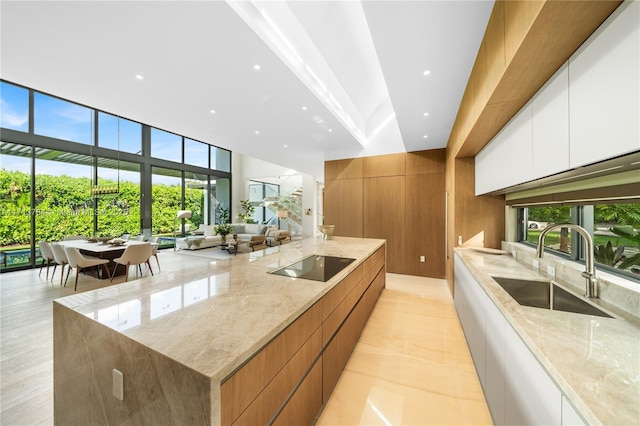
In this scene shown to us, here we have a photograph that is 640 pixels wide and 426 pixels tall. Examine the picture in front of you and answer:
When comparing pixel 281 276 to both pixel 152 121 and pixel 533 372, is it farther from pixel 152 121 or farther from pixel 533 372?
pixel 152 121

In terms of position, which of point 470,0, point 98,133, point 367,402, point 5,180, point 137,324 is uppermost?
point 98,133

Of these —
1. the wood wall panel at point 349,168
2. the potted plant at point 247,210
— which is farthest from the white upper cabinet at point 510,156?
the potted plant at point 247,210

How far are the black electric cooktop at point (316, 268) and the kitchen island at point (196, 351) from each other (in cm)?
10

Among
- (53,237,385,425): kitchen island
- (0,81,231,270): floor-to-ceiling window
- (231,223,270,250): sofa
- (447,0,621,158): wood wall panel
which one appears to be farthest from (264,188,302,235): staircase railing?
(53,237,385,425): kitchen island

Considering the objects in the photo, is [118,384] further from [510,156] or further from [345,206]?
[345,206]

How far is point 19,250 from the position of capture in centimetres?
516

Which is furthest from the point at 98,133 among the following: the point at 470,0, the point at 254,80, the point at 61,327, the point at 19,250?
the point at 470,0

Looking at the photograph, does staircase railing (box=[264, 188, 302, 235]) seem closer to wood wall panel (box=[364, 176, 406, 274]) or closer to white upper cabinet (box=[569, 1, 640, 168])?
wood wall panel (box=[364, 176, 406, 274])

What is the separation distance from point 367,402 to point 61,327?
1.89 m

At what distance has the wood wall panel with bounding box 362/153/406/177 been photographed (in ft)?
16.1

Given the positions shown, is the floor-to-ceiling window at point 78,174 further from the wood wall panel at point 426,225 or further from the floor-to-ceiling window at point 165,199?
the wood wall panel at point 426,225

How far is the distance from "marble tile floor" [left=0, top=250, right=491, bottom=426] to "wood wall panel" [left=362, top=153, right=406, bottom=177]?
2.72 metres

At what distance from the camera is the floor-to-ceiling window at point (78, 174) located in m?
5.08

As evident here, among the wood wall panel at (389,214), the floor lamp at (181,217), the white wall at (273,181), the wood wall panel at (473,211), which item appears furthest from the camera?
the white wall at (273,181)
